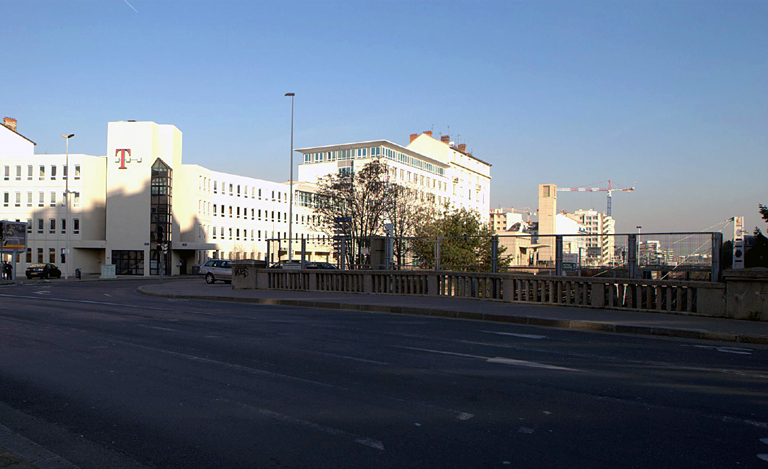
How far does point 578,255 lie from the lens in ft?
59.4

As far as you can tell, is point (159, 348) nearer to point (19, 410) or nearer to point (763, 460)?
point (19, 410)

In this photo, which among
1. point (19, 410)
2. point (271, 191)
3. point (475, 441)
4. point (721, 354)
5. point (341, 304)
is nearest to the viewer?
point (475, 441)

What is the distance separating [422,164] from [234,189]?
30.6 metres

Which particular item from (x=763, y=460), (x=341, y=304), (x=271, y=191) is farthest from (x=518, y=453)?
(x=271, y=191)

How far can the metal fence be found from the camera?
615 inches

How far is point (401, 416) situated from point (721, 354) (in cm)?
672

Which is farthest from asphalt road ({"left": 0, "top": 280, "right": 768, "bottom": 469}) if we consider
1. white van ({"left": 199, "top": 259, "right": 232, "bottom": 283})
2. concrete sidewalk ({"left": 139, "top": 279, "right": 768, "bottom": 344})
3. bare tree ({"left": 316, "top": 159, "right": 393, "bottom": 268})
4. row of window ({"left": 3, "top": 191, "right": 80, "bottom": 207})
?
row of window ({"left": 3, "top": 191, "right": 80, "bottom": 207})

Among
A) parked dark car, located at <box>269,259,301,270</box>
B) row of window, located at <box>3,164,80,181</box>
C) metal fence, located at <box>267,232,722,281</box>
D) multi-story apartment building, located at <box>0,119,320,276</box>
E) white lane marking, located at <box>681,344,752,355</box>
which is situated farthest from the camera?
row of window, located at <box>3,164,80,181</box>

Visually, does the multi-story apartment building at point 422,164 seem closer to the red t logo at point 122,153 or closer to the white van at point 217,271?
the red t logo at point 122,153

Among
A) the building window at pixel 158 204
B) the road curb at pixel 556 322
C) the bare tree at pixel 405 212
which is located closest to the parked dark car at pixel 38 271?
the building window at pixel 158 204

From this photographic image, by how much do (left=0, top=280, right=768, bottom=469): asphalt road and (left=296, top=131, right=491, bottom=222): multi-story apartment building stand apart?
69.0 meters

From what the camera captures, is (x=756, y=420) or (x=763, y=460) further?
(x=756, y=420)

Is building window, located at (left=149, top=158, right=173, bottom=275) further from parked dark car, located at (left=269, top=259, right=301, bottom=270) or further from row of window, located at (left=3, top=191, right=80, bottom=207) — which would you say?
parked dark car, located at (left=269, top=259, right=301, bottom=270)

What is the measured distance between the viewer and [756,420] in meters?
5.79
